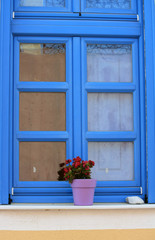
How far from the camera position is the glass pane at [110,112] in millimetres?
3428

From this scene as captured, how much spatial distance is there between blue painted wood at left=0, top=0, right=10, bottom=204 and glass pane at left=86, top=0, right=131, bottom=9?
68 cm

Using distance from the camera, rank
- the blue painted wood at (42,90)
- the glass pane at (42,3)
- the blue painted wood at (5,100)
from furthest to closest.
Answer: the glass pane at (42,3) → the blue painted wood at (42,90) → the blue painted wood at (5,100)

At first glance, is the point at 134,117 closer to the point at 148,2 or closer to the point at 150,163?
the point at 150,163

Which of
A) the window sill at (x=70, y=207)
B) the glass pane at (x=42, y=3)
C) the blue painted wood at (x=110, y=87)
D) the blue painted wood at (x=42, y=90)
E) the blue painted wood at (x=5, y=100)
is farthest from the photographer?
the glass pane at (x=42, y=3)

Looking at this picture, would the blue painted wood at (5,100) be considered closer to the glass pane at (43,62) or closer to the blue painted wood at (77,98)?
the glass pane at (43,62)

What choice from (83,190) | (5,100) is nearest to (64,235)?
(83,190)

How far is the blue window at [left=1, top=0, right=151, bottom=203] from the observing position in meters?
3.32

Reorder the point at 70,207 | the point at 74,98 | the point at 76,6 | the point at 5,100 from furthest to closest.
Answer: the point at 76,6 < the point at 74,98 < the point at 5,100 < the point at 70,207

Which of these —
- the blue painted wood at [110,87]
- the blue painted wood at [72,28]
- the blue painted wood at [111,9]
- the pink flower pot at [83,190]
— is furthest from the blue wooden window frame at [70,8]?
the pink flower pot at [83,190]

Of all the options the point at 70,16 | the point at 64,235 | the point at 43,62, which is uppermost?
the point at 70,16

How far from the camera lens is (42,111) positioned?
3396 millimetres

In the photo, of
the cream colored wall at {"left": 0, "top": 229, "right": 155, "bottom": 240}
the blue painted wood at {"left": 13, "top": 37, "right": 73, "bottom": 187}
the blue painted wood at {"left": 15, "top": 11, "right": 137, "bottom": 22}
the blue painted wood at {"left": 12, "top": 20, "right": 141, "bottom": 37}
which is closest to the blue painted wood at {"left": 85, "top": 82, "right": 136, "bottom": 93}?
the blue painted wood at {"left": 13, "top": 37, "right": 73, "bottom": 187}

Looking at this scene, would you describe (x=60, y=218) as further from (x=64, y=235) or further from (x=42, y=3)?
(x=42, y=3)

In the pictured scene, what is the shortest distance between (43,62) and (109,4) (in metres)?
0.74
